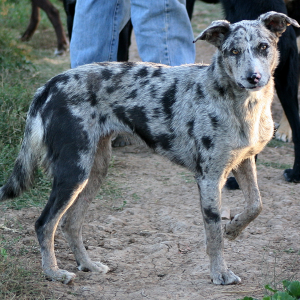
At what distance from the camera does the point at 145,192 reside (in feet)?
14.1

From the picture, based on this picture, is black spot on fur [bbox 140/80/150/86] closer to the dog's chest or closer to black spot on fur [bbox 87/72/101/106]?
black spot on fur [bbox 87/72/101/106]

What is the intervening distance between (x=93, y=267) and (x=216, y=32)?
160 centimetres

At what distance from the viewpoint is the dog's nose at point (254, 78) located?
2.76m

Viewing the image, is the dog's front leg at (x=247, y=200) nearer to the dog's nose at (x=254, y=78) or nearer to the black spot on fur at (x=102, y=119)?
the dog's nose at (x=254, y=78)

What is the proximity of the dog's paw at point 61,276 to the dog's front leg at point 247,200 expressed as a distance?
3.25ft

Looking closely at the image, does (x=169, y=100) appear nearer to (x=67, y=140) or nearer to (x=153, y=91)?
(x=153, y=91)

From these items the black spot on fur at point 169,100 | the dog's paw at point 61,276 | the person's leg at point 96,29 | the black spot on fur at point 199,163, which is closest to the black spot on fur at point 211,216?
the black spot on fur at point 199,163

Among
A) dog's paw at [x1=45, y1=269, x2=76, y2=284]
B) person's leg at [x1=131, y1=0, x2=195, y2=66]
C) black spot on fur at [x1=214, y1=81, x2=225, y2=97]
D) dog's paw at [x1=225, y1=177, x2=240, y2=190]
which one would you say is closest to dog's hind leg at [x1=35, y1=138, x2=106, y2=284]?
dog's paw at [x1=45, y1=269, x2=76, y2=284]

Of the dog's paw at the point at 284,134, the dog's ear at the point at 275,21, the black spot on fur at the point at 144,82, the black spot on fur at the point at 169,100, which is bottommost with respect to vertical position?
the dog's paw at the point at 284,134

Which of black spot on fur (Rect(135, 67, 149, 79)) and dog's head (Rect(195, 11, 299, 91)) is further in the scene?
black spot on fur (Rect(135, 67, 149, 79))

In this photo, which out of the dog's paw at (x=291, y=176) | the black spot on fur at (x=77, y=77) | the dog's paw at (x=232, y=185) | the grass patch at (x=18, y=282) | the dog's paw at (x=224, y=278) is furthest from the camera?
the dog's paw at (x=291, y=176)

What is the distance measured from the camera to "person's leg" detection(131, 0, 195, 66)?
3814mm

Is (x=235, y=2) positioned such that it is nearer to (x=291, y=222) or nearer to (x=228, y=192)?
A: (x=228, y=192)

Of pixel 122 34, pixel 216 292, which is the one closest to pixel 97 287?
pixel 216 292
